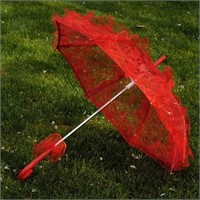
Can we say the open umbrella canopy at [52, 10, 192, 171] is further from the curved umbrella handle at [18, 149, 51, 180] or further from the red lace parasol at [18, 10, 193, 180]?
the curved umbrella handle at [18, 149, 51, 180]

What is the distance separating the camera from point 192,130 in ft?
15.1

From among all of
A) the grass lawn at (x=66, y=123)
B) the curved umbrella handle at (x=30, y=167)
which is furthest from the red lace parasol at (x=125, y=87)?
the grass lawn at (x=66, y=123)

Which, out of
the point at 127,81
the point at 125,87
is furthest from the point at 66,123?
the point at 125,87

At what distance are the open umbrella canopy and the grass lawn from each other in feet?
0.87

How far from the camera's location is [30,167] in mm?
3598

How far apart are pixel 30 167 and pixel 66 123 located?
100 cm

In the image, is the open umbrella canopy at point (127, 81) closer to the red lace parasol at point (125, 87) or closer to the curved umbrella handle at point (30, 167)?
the red lace parasol at point (125, 87)

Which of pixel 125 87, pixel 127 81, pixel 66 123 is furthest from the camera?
pixel 66 123

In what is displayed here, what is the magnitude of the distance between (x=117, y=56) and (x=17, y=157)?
4.12 ft

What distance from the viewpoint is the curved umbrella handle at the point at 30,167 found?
3.58 metres

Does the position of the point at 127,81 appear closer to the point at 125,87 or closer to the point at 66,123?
the point at 125,87

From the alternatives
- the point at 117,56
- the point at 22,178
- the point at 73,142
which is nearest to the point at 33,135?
the point at 73,142

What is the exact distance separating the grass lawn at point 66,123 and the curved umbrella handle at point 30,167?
6 cm

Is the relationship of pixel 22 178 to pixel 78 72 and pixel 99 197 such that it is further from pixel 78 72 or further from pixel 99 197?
pixel 78 72
